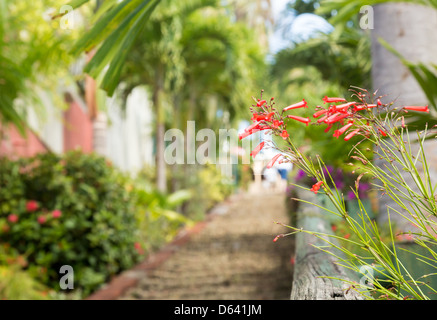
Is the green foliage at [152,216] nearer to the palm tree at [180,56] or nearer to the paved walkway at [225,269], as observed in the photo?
the paved walkway at [225,269]

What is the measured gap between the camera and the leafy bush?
4.45 metres

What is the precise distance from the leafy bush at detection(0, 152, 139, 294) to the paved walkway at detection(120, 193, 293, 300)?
473 mm

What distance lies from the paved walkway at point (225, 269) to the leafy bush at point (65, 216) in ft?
1.55

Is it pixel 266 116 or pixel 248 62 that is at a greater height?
pixel 248 62

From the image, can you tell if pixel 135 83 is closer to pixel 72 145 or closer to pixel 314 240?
A: pixel 72 145

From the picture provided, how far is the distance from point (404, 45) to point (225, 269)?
3175 millimetres

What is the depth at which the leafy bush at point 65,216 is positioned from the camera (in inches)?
175

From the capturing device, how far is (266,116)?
1.01 metres

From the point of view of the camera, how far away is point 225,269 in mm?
5102

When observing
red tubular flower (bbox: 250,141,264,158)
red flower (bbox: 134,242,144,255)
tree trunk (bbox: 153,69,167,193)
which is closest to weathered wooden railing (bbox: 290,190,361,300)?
red tubular flower (bbox: 250,141,264,158)
